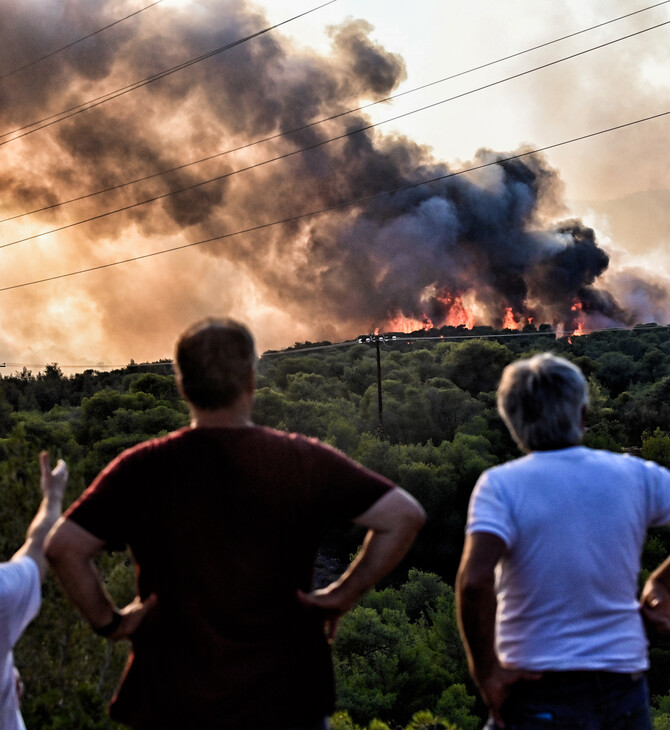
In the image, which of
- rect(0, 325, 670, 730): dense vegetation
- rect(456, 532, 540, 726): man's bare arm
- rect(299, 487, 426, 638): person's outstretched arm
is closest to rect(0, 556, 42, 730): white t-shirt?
rect(299, 487, 426, 638): person's outstretched arm

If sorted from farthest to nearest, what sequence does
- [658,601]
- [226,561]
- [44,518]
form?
[658,601]
[44,518]
[226,561]

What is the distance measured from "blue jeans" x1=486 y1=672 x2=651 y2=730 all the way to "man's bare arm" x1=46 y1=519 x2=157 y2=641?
104 centimetres

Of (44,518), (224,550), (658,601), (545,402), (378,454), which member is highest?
(378,454)

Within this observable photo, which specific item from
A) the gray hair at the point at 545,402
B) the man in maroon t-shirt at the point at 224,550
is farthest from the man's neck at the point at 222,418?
the gray hair at the point at 545,402

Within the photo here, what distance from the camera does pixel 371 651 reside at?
21.8 metres

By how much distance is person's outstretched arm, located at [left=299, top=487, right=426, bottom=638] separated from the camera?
84.7 inches

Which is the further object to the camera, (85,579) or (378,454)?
(378,454)

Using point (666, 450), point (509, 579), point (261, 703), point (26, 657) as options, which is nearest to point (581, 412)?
point (509, 579)

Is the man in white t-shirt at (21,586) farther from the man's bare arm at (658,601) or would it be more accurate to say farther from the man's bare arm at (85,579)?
the man's bare arm at (658,601)

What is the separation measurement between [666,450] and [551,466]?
141 ft

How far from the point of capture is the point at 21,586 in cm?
234

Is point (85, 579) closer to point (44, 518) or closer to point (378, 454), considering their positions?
point (44, 518)

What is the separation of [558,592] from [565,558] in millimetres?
92

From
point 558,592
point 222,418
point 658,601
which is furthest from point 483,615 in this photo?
point 222,418
